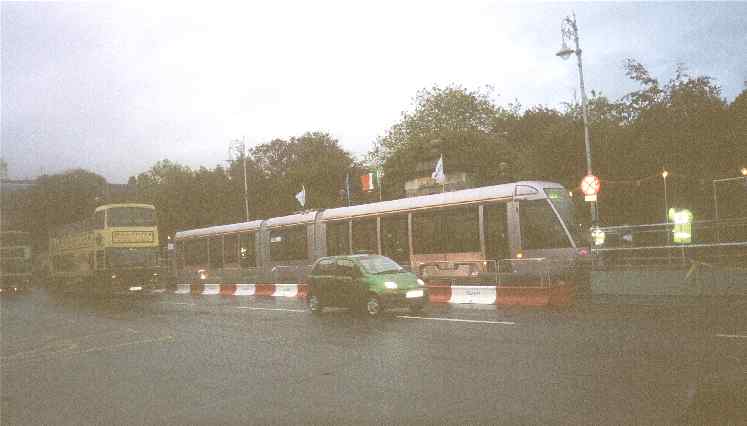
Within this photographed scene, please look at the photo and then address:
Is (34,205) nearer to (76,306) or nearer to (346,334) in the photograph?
(76,306)

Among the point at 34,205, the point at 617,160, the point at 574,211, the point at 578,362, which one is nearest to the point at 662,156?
the point at 617,160

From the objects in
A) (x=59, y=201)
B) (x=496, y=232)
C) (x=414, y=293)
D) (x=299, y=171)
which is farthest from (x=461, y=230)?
(x=59, y=201)

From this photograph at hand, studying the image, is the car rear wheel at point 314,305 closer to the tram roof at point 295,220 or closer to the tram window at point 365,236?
the tram window at point 365,236

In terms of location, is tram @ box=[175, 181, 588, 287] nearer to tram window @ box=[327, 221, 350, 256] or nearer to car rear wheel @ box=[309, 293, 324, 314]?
tram window @ box=[327, 221, 350, 256]

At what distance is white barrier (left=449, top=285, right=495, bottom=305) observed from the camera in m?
19.2

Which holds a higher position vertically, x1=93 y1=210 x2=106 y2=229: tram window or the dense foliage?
the dense foliage

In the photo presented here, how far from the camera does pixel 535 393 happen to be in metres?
7.39

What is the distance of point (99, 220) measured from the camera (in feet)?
113

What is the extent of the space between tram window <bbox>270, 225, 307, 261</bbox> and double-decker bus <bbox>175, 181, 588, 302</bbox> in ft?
0.15

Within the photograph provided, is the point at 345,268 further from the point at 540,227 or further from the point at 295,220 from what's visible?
the point at 295,220

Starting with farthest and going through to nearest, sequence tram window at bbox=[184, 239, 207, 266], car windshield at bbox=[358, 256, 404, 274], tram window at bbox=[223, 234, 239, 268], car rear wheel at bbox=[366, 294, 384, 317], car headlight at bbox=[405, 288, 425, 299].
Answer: tram window at bbox=[184, 239, 207, 266] < tram window at bbox=[223, 234, 239, 268] < car windshield at bbox=[358, 256, 404, 274] < car headlight at bbox=[405, 288, 425, 299] < car rear wheel at bbox=[366, 294, 384, 317]

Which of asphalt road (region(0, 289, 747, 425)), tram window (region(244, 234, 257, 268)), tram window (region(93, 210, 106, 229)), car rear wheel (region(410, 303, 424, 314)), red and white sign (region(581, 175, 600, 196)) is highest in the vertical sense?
tram window (region(93, 210, 106, 229))

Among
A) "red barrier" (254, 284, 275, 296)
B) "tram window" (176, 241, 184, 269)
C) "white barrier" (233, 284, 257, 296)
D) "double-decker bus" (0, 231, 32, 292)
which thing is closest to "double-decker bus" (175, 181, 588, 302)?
"white barrier" (233, 284, 257, 296)

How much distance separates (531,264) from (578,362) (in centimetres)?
1064
